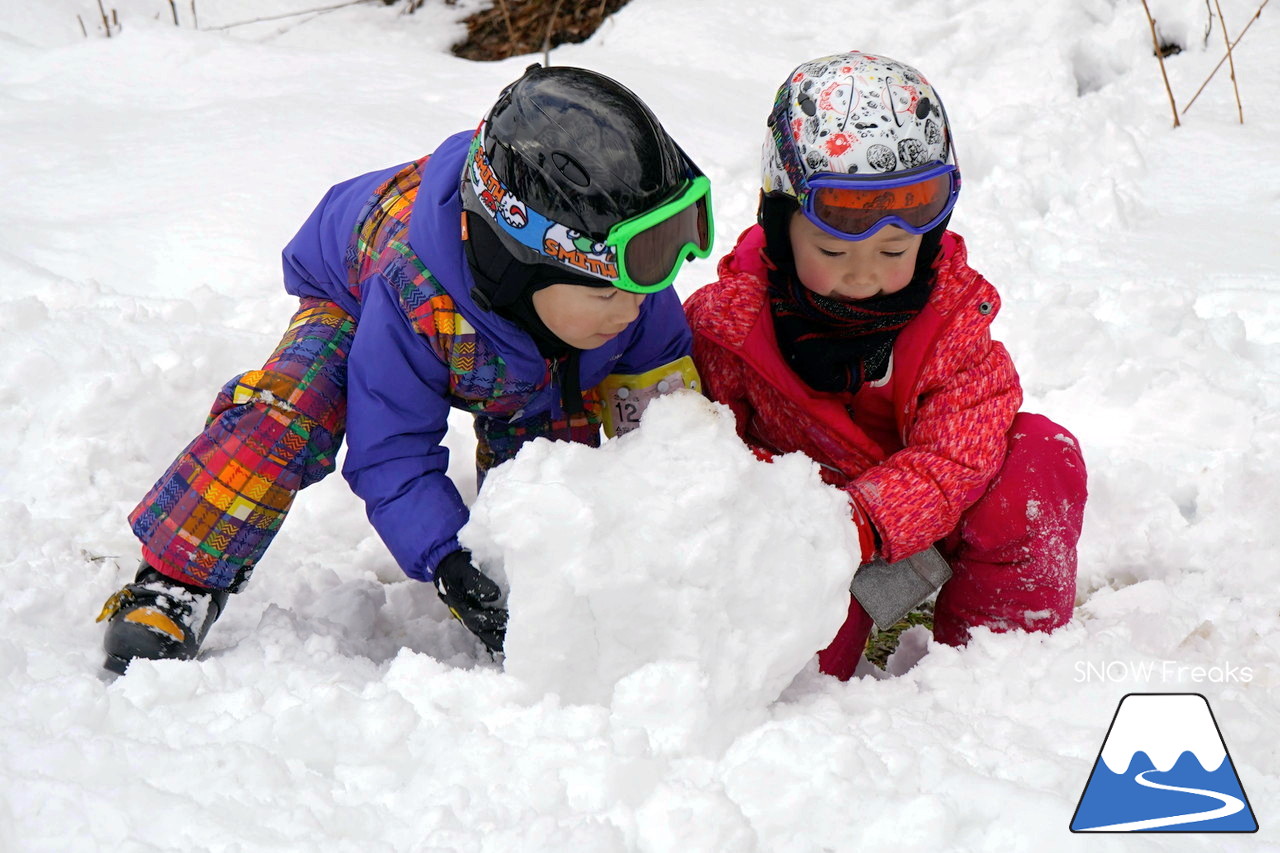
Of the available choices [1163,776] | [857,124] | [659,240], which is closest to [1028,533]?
[1163,776]

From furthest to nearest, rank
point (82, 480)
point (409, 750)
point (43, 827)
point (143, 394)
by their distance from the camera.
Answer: point (143, 394) < point (82, 480) < point (409, 750) < point (43, 827)

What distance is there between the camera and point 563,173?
165 centimetres

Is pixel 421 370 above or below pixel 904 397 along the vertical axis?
above

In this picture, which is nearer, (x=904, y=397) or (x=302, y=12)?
(x=904, y=397)

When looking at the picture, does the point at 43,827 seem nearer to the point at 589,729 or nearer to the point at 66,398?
the point at 589,729

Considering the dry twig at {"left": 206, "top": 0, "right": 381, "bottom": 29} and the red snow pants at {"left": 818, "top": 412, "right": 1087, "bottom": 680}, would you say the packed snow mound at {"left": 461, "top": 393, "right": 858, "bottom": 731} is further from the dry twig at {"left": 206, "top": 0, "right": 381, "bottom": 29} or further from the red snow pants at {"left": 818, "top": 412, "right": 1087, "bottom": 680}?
the dry twig at {"left": 206, "top": 0, "right": 381, "bottom": 29}

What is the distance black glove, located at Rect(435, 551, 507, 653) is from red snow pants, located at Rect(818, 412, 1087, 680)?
2.16 feet

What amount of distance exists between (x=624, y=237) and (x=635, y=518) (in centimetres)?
41

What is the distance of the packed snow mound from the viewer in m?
1.55

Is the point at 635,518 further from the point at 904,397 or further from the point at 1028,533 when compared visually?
the point at 1028,533

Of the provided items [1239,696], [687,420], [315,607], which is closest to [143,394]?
[315,607]

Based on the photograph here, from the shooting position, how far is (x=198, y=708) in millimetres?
1525

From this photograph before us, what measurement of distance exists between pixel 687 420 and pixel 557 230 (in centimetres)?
35

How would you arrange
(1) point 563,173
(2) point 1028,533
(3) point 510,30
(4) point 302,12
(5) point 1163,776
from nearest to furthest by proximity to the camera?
(5) point 1163,776, (1) point 563,173, (2) point 1028,533, (3) point 510,30, (4) point 302,12
